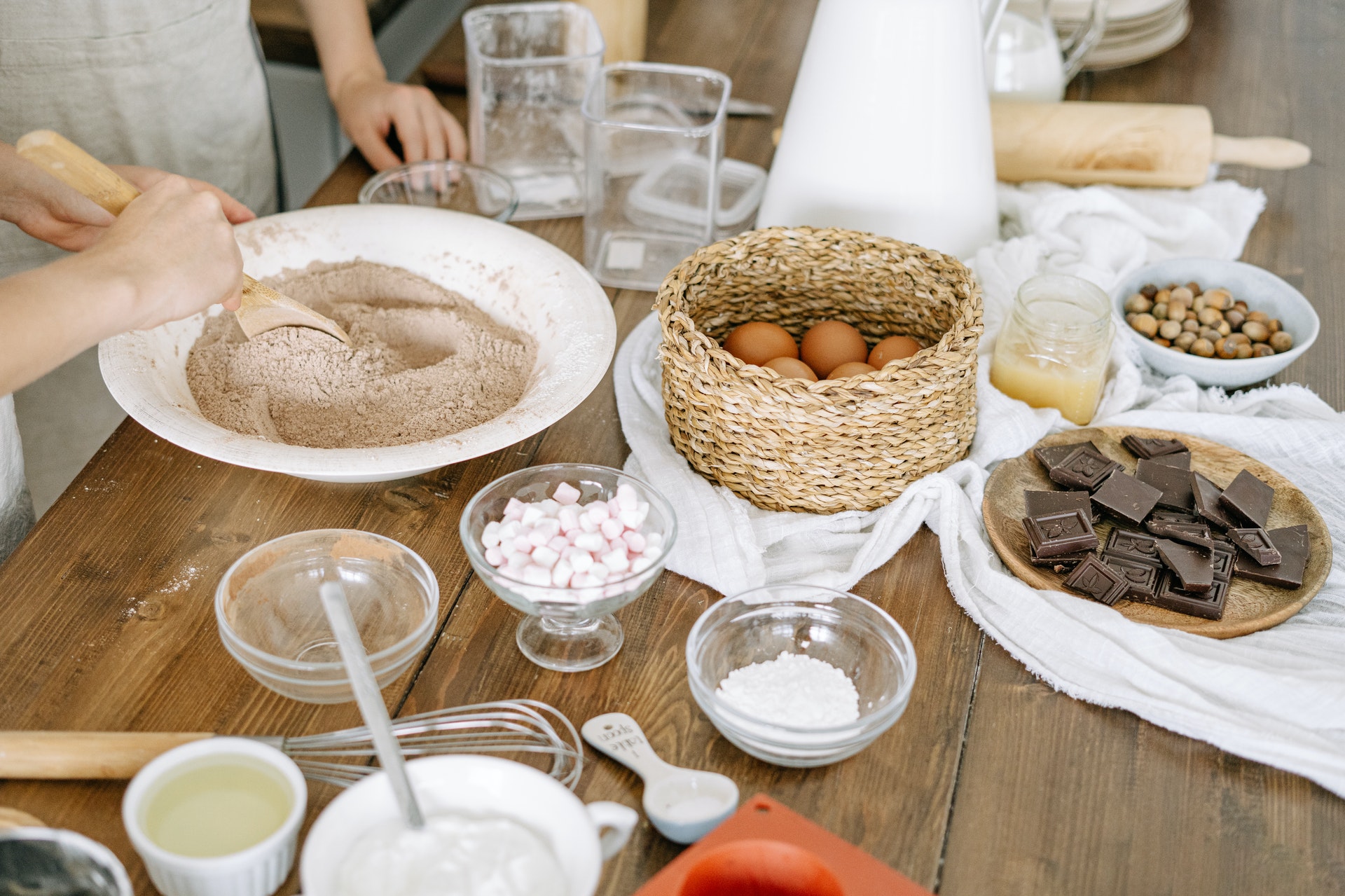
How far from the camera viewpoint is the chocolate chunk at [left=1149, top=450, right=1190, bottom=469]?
3.31 feet

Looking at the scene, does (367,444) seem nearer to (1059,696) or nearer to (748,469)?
(748,469)

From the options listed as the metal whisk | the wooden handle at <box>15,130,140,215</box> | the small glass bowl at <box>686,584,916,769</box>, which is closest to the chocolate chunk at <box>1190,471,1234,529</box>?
the small glass bowl at <box>686,584,916,769</box>

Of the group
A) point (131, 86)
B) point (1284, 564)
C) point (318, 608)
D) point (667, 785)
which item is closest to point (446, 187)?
point (131, 86)

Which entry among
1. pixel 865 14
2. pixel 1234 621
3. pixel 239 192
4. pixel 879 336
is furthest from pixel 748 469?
pixel 239 192

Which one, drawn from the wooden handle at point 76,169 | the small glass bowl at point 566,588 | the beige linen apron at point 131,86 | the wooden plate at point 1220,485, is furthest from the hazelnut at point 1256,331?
the beige linen apron at point 131,86

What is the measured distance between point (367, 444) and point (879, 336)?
0.53m

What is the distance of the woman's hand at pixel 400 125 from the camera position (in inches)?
56.9

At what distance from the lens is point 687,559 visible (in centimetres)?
92

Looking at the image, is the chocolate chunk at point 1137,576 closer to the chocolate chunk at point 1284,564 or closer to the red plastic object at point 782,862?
the chocolate chunk at point 1284,564

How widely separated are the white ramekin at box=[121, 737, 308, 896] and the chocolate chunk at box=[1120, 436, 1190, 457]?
0.79 metres

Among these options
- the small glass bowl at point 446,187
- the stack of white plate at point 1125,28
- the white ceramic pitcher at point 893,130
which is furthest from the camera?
the stack of white plate at point 1125,28

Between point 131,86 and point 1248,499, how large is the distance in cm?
128

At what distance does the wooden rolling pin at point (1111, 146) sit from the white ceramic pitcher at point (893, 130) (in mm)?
247

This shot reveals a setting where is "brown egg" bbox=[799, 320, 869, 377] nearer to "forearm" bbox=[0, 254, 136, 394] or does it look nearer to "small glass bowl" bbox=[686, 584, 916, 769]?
"small glass bowl" bbox=[686, 584, 916, 769]
